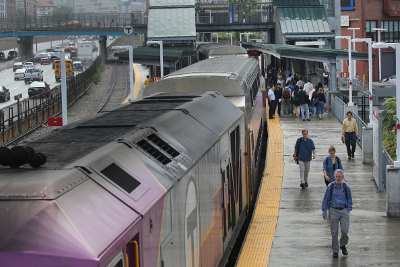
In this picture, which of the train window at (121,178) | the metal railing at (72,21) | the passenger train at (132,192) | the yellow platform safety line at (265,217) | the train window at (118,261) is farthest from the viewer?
the metal railing at (72,21)

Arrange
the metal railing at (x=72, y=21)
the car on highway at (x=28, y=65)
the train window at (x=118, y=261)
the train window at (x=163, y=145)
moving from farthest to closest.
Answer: the metal railing at (x=72, y=21), the car on highway at (x=28, y=65), the train window at (x=163, y=145), the train window at (x=118, y=261)

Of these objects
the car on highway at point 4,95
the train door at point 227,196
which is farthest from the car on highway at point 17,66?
the train door at point 227,196

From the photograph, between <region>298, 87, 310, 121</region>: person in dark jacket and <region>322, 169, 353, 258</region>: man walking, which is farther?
<region>298, 87, 310, 121</region>: person in dark jacket

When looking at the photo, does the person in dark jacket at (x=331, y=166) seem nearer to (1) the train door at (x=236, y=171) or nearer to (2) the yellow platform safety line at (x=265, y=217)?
(2) the yellow platform safety line at (x=265, y=217)

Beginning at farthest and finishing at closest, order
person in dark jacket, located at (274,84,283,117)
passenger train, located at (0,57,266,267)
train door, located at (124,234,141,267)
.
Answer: person in dark jacket, located at (274,84,283,117) < train door, located at (124,234,141,267) < passenger train, located at (0,57,266,267)

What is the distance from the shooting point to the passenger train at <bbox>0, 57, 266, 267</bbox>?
6102mm

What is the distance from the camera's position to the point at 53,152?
26.9 ft

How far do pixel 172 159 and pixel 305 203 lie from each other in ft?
30.7

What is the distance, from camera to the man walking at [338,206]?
1302cm

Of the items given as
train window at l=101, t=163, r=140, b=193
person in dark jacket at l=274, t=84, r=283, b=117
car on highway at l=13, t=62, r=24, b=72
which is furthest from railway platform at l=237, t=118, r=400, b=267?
car on highway at l=13, t=62, r=24, b=72

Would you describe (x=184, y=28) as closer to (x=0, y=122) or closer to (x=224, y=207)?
(x=0, y=122)

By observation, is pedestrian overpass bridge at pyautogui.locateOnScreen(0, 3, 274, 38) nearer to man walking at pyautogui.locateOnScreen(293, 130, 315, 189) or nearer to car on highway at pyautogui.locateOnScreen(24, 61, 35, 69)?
car on highway at pyautogui.locateOnScreen(24, 61, 35, 69)

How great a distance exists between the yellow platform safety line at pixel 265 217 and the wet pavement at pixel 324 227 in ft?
0.43

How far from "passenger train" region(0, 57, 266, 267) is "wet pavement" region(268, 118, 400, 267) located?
1029 mm
